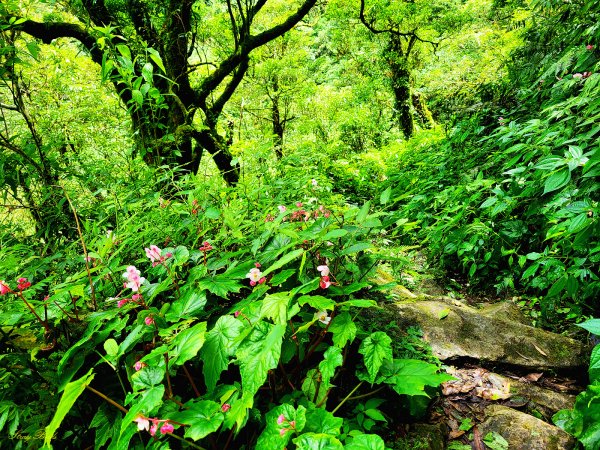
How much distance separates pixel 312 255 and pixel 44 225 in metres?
2.01

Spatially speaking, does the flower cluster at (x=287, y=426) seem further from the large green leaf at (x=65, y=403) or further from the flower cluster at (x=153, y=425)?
the large green leaf at (x=65, y=403)

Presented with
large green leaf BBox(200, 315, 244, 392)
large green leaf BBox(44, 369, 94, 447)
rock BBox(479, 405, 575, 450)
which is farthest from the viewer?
rock BBox(479, 405, 575, 450)

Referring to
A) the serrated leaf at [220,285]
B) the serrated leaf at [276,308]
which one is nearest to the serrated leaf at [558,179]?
→ the serrated leaf at [276,308]

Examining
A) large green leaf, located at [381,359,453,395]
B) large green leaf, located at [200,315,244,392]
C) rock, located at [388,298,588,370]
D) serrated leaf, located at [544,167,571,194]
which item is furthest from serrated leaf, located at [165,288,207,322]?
serrated leaf, located at [544,167,571,194]

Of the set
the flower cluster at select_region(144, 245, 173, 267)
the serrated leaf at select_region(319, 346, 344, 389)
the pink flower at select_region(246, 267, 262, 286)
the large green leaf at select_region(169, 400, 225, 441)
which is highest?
the flower cluster at select_region(144, 245, 173, 267)

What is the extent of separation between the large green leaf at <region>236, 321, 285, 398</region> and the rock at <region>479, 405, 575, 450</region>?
48.5 inches

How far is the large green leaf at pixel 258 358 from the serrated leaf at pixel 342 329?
0.95ft

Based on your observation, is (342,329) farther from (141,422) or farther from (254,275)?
(141,422)

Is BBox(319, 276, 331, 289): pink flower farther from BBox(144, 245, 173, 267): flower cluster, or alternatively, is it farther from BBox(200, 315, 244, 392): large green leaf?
BBox(144, 245, 173, 267): flower cluster

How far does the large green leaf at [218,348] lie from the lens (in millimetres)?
1153

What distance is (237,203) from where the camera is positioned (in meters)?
2.49

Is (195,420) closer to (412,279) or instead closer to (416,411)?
(416,411)

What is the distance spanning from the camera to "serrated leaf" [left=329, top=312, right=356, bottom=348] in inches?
51.1

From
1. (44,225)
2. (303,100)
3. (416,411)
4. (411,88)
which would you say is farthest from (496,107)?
(303,100)
